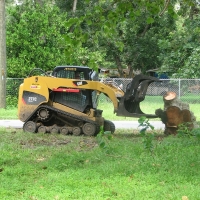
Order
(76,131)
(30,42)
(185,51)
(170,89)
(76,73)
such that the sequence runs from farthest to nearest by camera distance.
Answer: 1. (185,51)
2. (170,89)
3. (30,42)
4. (76,73)
5. (76,131)

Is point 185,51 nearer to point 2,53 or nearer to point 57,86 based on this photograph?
point 2,53

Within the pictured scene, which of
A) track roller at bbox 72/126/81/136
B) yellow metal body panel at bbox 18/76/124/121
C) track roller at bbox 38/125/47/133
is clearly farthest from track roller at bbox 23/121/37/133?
track roller at bbox 72/126/81/136

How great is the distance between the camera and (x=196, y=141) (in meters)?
9.73

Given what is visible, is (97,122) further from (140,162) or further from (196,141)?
(140,162)


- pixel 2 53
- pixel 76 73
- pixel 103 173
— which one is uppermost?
pixel 2 53

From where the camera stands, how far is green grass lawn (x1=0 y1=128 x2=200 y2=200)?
5.99 metres

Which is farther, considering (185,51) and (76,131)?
(185,51)

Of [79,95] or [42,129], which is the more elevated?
[79,95]

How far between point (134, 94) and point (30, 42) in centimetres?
1182

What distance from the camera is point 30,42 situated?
2391 cm

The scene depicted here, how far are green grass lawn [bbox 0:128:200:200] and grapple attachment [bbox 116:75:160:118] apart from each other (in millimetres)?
3255

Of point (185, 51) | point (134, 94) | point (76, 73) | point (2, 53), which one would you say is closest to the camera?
point (134, 94)

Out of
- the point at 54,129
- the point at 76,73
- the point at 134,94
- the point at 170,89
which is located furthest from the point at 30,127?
the point at 170,89

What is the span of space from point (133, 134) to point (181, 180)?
23.6ft
